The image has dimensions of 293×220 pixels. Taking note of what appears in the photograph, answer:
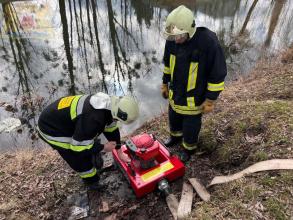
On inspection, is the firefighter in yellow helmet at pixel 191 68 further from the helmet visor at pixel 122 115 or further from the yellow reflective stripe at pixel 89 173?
the yellow reflective stripe at pixel 89 173

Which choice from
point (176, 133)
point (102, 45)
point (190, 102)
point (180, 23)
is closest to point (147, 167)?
point (176, 133)

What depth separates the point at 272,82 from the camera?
6.09 meters

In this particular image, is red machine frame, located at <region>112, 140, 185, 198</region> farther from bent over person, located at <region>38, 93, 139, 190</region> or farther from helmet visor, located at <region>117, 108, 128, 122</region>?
helmet visor, located at <region>117, 108, 128, 122</region>

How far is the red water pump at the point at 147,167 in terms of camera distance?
3.66 m

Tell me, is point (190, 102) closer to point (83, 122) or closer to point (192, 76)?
point (192, 76)

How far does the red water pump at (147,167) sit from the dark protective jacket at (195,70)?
655 millimetres

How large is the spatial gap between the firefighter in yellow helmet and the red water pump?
0.49 meters

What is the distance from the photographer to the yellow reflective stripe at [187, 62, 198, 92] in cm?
342

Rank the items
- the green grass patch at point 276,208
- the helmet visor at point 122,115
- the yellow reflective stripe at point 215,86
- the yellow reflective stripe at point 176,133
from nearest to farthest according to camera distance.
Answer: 1. the green grass patch at point 276,208
2. the helmet visor at point 122,115
3. the yellow reflective stripe at point 215,86
4. the yellow reflective stripe at point 176,133

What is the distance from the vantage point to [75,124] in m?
3.33

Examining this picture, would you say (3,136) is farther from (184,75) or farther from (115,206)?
(184,75)

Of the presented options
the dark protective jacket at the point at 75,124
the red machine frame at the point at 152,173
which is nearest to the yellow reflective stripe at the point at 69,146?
the dark protective jacket at the point at 75,124

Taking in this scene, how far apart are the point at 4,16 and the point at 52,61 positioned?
4126 mm

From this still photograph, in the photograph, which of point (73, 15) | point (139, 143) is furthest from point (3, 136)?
point (73, 15)
